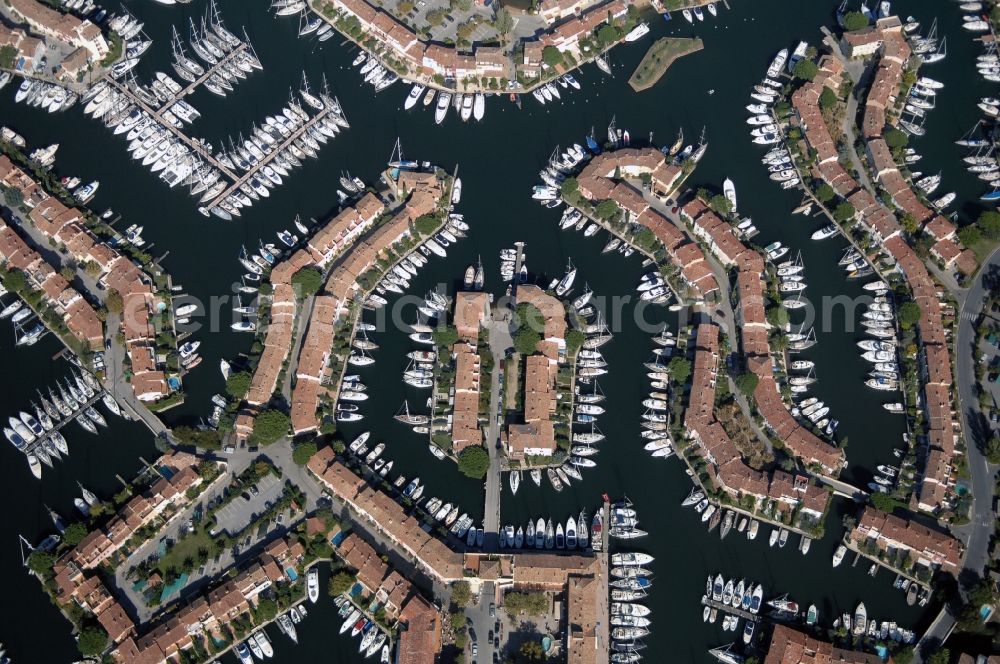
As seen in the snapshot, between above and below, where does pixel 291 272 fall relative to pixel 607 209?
below

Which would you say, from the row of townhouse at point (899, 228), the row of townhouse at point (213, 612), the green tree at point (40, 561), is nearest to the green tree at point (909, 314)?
the row of townhouse at point (899, 228)

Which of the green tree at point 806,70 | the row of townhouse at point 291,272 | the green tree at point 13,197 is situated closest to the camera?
the row of townhouse at point 291,272

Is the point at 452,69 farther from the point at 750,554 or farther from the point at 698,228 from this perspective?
the point at 750,554

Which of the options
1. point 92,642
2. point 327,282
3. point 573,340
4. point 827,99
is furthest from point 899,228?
point 92,642

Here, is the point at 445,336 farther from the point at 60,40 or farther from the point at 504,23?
the point at 60,40

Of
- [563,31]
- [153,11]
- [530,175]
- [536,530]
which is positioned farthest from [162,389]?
[563,31]

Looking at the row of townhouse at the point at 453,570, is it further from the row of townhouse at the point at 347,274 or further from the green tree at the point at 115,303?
the green tree at the point at 115,303

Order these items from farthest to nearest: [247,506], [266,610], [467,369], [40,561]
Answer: [467,369] → [247,506] → [40,561] → [266,610]

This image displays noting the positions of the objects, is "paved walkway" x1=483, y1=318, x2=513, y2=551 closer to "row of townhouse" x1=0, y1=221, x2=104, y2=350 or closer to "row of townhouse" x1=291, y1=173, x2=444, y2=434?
"row of townhouse" x1=291, y1=173, x2=444, y2=434
